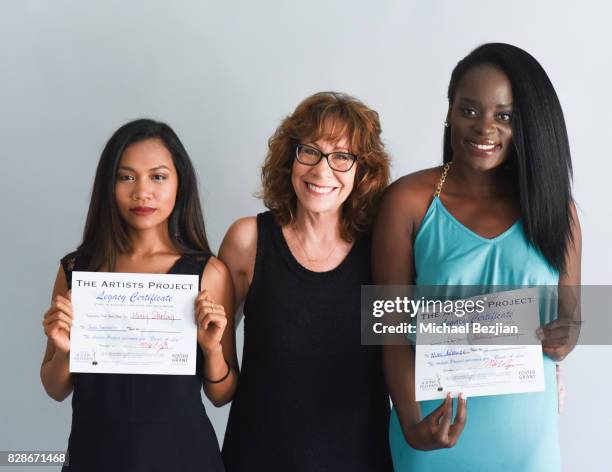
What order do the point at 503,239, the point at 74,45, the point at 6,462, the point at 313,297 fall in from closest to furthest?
the point at 503,239 → the point at 313,297 → the point at 74,45 → the point at 6,462

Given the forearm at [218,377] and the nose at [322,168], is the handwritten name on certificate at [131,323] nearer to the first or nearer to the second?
the forearm at [218,377]

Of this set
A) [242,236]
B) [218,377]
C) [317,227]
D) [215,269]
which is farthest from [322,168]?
[218,377]

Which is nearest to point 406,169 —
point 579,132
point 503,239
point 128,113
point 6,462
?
point 579,132

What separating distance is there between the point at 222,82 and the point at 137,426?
1.46 meters

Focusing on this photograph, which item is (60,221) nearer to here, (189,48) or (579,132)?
(189,48)

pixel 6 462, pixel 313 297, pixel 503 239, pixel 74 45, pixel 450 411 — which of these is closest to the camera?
pixel 450 411

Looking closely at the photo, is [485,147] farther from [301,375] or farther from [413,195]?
[301,375]

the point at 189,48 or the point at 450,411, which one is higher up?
the point at 189,48

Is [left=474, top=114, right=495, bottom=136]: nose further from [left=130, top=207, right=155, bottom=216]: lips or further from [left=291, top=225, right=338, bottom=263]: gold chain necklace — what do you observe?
[left=130, top=207, right=155, bottom=216]: lips

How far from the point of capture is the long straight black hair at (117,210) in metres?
2.21

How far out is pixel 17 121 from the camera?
2984 millimetres

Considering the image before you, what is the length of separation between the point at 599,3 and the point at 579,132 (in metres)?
0.53

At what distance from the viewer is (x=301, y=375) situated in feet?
7.48

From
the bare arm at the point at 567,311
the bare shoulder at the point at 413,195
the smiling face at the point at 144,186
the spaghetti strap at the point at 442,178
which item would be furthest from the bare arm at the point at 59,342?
the bare arm at the point at 567,311
